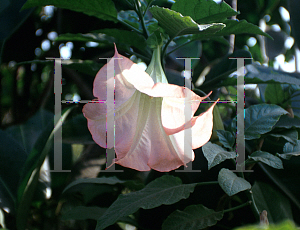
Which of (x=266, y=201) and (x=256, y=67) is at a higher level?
(x=256, y=67)

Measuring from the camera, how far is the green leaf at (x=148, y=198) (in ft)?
1.78

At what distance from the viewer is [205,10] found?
2.02 ft

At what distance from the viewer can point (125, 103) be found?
0.61 metres

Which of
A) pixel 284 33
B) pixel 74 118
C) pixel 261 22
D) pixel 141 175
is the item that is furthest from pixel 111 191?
pixel 284 33

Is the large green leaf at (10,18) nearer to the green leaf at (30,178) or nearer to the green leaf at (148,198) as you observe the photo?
the green leaf at (30,178)

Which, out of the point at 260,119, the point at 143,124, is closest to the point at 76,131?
the point at 143,124

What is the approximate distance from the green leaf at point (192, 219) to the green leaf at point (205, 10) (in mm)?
462

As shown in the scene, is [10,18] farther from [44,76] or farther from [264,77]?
[264,77]

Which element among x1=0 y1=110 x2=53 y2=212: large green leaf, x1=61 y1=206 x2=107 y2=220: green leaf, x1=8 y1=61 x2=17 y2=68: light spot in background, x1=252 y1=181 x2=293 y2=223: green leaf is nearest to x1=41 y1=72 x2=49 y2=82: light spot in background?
x1=8 y1=61 x2=17 y2=68: light spot in background

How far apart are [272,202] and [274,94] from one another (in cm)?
38

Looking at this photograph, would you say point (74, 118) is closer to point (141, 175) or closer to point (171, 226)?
point (141, 175)

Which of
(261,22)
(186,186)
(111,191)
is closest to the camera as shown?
(186,186)

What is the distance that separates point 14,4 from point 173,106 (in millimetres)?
696

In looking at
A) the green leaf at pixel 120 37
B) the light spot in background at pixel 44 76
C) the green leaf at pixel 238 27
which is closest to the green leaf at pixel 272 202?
the green leaf at pixel 238 27
